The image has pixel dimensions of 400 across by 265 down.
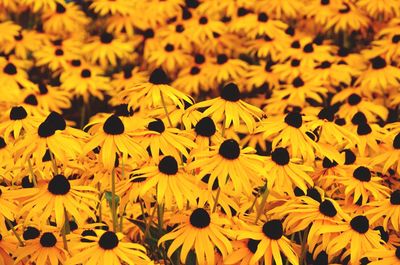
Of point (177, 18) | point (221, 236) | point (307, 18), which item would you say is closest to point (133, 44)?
point (177, 18)

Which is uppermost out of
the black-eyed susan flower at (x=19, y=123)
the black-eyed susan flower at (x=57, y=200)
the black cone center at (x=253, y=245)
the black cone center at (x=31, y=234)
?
the black-eyed susan flower at (x=57, y=200)

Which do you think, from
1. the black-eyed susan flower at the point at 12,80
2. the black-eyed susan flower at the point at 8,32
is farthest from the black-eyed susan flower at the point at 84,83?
the black-eyed susan flower at the point at 8,32

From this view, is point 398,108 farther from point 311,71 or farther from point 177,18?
point 177,18

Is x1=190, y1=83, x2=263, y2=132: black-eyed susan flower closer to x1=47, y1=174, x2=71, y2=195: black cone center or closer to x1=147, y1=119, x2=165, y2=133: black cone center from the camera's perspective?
x1=147, y1=119, x2=165, y2=133: black cone center

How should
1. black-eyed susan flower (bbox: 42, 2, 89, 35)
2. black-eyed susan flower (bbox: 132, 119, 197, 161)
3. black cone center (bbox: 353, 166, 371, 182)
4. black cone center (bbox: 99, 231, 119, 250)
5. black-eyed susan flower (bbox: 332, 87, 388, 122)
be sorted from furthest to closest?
black-eyed susan flower (bbox: 42, 2, 89, 35) → black-eyed susan flower (bbox: 332, 87, 388, 122) → black cone center (bbox: 353, 166, 371, 182) → black-eyed susan flower (bbox: 132, 119, 197, 161) → black cone center (bbox: 99, 231, 119, 250)

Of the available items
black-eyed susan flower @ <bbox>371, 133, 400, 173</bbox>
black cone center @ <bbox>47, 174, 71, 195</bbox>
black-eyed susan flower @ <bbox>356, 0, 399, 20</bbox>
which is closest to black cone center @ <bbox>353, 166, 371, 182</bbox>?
black-eyed susan flower @ <bbox>371, 133, 400, 173</bbox>

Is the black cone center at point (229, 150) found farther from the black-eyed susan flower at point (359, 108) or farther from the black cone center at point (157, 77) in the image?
the black-eyed susan flower at point (359, 108)

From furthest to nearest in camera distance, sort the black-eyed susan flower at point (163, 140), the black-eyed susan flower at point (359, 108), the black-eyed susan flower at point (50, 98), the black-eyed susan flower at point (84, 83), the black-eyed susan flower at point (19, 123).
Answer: the black-eyed susan flower at point (84, 83) → the black-eyed susan flower at point (50, 98) → the black-eyed susan flower at point (359, 108) → the black-eyed susan flower at point (19, 123) → the black-eyed susan flower at point (163, 140)

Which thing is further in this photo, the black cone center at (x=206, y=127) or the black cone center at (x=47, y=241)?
the black cone center at (x=206, y=127)
